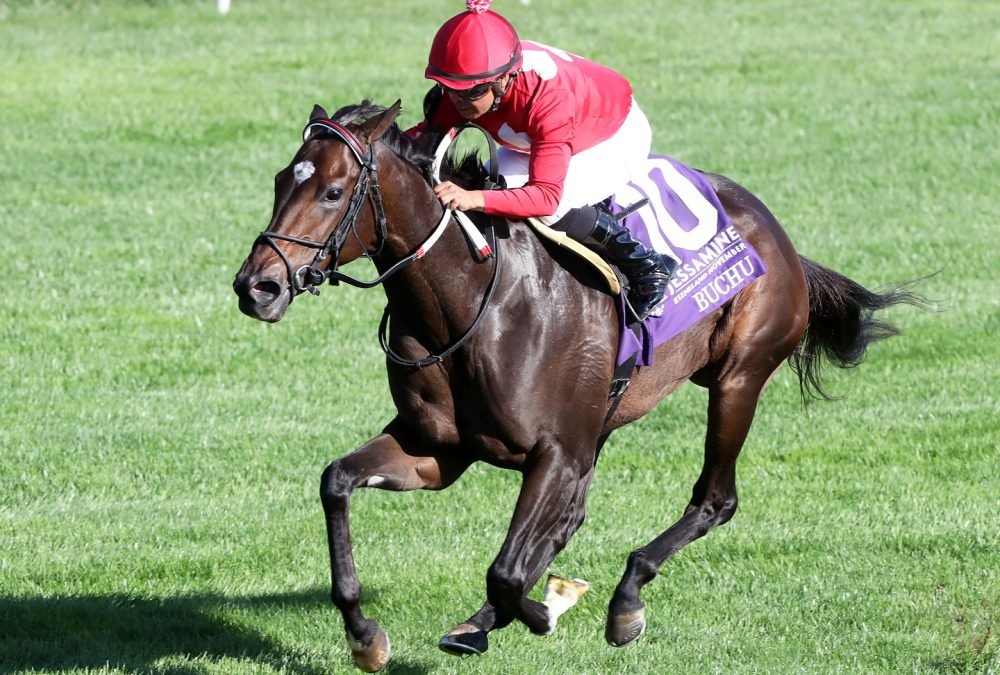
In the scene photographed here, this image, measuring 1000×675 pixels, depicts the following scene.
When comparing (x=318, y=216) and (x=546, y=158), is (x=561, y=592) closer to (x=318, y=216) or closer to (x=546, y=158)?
(x=546, y=158)

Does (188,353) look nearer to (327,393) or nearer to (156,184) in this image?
(327,393)

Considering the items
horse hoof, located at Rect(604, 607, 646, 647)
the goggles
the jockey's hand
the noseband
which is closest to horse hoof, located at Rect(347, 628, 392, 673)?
horse hoof, located at Rect(604, 607, 646, 647)

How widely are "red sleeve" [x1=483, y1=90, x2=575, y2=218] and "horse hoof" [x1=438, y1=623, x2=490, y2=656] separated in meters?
1.43

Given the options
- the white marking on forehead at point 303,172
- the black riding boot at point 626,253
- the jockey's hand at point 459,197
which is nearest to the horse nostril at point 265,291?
the white marking on forehead at point 303,172

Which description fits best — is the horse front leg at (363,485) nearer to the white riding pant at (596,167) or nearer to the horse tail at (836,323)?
the white riding pant at (596,167)

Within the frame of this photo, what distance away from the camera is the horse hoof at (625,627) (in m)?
5.86

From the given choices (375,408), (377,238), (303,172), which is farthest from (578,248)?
(375,408)

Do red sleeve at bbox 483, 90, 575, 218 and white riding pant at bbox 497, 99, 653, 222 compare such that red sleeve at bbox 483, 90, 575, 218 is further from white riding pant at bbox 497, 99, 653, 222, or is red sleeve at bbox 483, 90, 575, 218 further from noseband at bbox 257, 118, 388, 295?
noseband at bbox 257, 118, 388, 295

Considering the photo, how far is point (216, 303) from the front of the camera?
11625 mm

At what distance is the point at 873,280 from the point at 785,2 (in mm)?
11381

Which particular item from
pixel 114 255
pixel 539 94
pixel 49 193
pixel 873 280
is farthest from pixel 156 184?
pixel 539 94

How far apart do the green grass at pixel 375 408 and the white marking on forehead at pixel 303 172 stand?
2148mm

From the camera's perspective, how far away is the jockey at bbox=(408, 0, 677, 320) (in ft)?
16.6

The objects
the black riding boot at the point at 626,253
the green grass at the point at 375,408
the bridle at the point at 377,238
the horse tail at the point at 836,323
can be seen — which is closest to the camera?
the bridle at the point at 377,238
